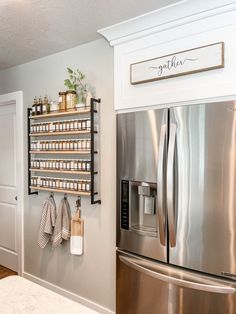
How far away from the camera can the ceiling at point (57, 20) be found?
1756 mm

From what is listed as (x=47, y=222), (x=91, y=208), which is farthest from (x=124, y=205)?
(x=47, y=222)

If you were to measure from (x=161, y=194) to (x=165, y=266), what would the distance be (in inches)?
20.4

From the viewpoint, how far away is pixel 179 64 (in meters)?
1.81

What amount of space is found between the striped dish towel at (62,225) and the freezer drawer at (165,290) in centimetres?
65

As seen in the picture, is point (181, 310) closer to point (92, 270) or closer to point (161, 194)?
point (161, 194)

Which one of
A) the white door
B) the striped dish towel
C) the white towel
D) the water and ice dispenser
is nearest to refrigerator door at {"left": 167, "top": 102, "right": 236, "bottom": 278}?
the water and ice dispenser

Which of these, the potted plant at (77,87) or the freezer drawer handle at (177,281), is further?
the potted plant at (77,87)

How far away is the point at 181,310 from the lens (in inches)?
69.0

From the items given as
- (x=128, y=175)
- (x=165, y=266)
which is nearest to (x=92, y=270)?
(x=165, y=266)

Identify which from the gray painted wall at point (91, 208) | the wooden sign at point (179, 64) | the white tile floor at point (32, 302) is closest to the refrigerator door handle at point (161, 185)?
the wooden sign at point (179, 64)

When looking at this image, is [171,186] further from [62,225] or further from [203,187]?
[62,225]

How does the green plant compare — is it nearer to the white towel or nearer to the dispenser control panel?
the dispenser control panel

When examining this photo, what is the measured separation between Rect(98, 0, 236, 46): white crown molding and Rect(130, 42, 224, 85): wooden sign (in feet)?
0.68

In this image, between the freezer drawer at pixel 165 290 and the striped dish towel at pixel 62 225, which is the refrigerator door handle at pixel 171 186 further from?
the striped dish towel at pixel 62 225
